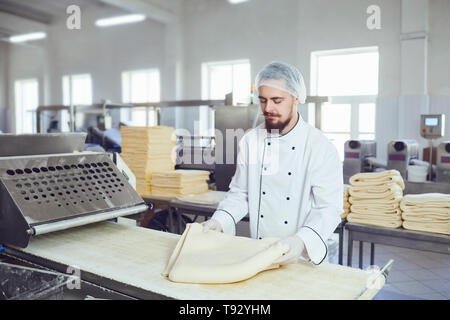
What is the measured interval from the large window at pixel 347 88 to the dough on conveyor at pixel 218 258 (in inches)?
308

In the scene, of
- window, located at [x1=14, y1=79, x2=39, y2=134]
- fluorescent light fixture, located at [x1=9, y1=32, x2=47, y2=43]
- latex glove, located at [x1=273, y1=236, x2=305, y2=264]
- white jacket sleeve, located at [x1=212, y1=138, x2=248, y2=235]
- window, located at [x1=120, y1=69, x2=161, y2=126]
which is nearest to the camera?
latex glove, located at [x1=273, y1=236, x2=305, y2=264]

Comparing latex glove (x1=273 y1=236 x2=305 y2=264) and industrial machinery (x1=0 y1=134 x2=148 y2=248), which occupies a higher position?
industrial machinery (x1=0 y1=134 x2=148 y2=248)

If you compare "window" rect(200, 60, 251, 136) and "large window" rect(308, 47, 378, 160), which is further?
"window" rect(200, 60, 251, 136)

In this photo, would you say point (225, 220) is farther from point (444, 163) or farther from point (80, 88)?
point (80, 88)

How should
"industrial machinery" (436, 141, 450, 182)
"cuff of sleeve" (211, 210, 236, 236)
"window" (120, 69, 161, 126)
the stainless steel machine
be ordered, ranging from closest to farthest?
"cuff of sleeve" (211, 210, 236, 236) < "industrial machinery" (436, 141, 450, 182) < the stainless steel machine < "window" (120, 69, 161, 126)

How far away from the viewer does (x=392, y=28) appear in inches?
331

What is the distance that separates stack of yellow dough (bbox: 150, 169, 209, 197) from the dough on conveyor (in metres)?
1.90

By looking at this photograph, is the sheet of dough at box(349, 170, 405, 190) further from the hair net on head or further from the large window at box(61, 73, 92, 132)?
the large window at box(61, 73, 92, 132)

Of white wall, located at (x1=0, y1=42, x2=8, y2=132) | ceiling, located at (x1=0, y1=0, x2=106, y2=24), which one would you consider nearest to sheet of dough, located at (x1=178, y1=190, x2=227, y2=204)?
ceiling, located at (x1=0, y1=0, x2=106, y2=24)

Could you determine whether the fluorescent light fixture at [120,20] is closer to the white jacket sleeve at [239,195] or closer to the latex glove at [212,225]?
the white jacket sleeve at [239,195]

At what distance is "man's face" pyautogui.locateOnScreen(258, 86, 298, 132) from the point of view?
162cm

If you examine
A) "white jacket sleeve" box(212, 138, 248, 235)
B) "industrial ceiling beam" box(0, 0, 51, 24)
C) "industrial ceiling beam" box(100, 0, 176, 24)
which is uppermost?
"industrial ceiling beam" box(0, 0, 51, 24)
